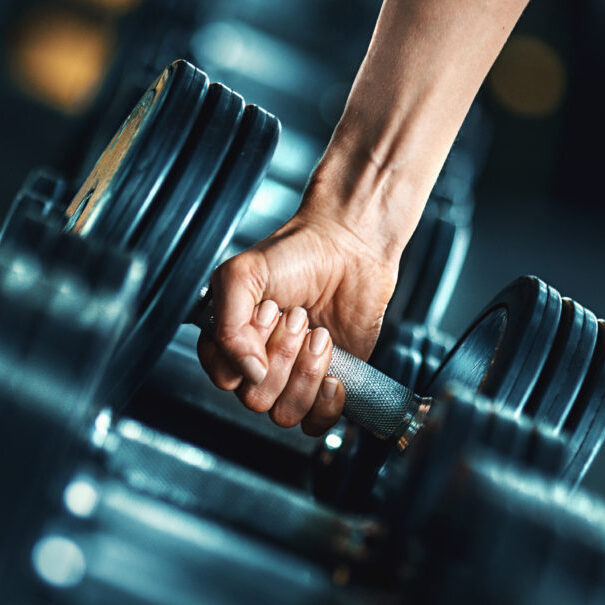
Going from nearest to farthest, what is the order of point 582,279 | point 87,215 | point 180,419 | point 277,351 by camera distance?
point 87,215
point 277,351
point 180,419
point 582,279

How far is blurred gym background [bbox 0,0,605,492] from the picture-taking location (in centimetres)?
451

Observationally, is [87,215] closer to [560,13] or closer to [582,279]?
[582,279]

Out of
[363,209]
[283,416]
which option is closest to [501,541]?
[283,416]

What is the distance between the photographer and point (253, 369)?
949 millimetres

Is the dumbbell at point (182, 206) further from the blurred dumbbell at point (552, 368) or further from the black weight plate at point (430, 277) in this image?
the black weight plate at point (430, 277)

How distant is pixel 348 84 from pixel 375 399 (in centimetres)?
390

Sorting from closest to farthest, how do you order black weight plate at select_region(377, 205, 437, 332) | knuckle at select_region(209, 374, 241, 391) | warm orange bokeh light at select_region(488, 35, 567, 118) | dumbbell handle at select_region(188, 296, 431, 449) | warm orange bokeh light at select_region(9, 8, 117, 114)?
dumbbell handle at select_region(188, 296, 431, 449)
knuckle at select_region(209, 374, 241, 391)
black weight plate at select_region(377, 205, 437, 332)
warm orange bokeh light at select_region(9, 8, 117, 114)
warm orange bokeh light at select_region(488, 35, 567, 118)

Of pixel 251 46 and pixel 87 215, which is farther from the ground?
pixel 251 46

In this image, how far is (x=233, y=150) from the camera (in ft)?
2.93

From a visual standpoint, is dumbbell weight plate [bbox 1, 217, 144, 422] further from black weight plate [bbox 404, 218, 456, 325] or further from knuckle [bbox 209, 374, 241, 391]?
black weight plate [bbox 404, 218, 456, 325]

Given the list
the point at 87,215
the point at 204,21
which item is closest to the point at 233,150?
the point at 87,215

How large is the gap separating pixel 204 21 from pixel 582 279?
2.93m

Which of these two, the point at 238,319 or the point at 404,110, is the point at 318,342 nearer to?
the point at 238,319

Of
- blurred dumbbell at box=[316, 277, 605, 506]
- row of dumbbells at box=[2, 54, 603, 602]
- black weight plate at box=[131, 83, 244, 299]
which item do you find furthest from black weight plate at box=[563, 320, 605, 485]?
black weight plate at box=[131, 83, 244, 299]
